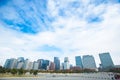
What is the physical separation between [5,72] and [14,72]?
42.4ft

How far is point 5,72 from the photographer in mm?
138250

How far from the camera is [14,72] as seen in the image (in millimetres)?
131375
